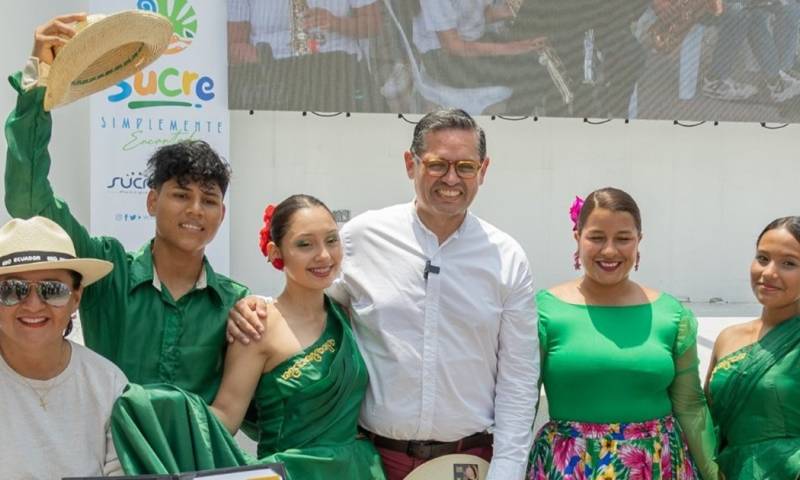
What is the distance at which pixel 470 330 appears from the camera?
102 inches

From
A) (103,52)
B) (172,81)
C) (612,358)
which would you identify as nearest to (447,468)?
(612,358)

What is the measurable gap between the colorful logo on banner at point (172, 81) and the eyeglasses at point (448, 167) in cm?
729

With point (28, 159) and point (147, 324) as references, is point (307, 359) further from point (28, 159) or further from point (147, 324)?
point (28, 159)

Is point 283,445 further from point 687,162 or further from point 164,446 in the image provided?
point 687,162

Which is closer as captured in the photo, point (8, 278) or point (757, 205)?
point (8, 278)

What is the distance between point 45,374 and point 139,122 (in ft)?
25.1

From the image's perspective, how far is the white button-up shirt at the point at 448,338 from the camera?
2551 millimetres

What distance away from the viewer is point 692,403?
279 centimetres

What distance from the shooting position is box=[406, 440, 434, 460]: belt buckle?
8.45 feet

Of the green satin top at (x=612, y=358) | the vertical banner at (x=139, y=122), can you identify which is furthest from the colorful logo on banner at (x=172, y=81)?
the green satin top at (x=612, y=358)

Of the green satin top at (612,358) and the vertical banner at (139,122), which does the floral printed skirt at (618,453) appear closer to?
the green satin top at (612,358)

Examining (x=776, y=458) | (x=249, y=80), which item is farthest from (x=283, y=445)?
(x=249, y=80)

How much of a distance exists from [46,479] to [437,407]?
3.57 ft

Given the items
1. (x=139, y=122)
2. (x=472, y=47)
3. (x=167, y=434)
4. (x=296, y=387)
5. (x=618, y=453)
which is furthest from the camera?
(x=472, y=47)
